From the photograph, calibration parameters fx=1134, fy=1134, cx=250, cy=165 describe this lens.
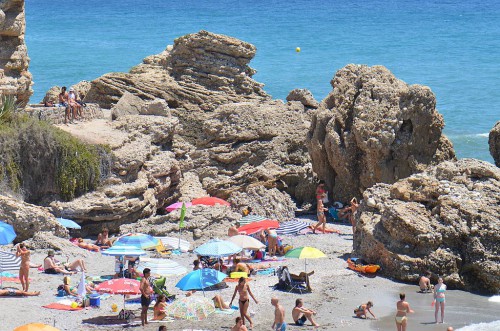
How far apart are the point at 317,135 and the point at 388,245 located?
6580mm

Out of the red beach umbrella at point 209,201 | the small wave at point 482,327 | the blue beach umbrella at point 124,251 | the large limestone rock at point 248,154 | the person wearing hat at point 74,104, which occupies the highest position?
the person wearing hat at point 74,104

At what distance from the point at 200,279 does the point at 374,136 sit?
9316 mm

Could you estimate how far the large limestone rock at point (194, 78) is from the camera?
105 feet

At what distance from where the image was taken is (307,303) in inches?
828

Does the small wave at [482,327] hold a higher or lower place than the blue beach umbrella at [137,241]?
lower

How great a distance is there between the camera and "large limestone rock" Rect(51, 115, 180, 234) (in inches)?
998

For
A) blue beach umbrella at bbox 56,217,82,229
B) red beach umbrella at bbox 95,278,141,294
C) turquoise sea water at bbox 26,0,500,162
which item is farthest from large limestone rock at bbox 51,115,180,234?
turquoise sea water at bbox 26,0,500,162

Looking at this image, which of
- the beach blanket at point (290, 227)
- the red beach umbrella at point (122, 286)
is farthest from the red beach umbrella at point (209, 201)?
the red beach umbrella at point (122, 286)

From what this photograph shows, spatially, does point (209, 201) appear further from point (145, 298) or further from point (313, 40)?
point (313, 40)

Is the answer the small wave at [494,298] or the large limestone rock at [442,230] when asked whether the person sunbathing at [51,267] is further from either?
the small wave at [494,298]

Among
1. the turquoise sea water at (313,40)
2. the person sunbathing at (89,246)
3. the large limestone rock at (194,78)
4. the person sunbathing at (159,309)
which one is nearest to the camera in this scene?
the person sunbathing at (159,309)

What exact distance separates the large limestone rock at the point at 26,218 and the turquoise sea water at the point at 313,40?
77.4ft

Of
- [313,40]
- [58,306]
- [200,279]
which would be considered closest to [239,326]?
[200,279]

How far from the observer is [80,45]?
80938 mm
